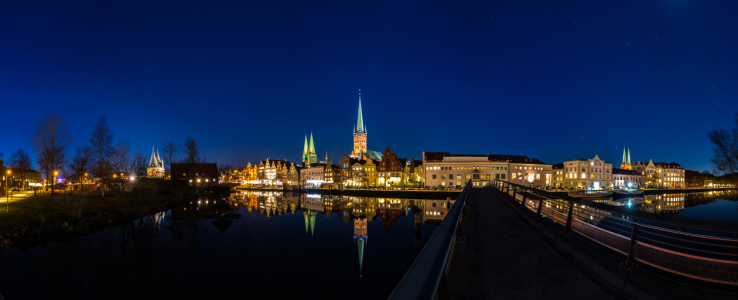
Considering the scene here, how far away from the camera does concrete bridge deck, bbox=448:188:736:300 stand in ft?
12.4

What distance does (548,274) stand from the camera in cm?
455

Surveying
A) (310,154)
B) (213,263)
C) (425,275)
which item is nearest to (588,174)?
(213,263)

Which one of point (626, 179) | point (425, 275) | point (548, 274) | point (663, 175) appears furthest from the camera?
point (663, 175)

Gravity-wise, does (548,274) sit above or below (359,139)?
below

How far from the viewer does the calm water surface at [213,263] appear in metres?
14.0

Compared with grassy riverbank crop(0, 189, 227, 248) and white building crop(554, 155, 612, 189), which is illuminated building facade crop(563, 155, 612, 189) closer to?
white building crop(554, 155, 612, 189)

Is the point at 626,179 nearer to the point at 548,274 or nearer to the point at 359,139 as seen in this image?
the point at 359,139

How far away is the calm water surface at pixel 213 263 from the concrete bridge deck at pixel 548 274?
230 inches

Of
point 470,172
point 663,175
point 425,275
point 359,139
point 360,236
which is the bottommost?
point 663,175

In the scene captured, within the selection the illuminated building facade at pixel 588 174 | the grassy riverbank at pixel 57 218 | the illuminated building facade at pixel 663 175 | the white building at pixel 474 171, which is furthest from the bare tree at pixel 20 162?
the illuminated building facade at pixel 663 175

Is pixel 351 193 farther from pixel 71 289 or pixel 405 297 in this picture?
pixel 405 297

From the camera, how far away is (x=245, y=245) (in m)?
22.7

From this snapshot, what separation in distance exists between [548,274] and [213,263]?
19.0 metres

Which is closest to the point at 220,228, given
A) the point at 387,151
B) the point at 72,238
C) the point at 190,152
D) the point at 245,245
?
the point at 245,245
